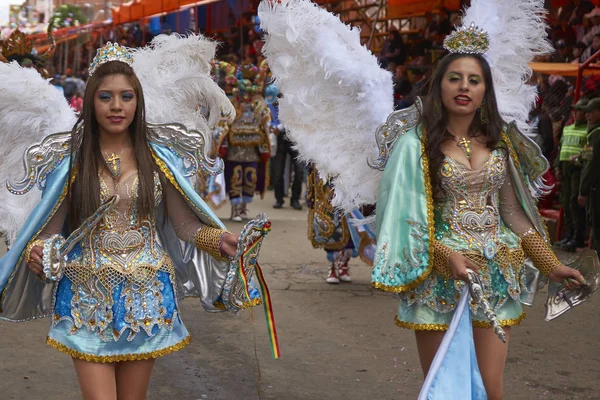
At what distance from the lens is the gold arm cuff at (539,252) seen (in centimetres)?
376

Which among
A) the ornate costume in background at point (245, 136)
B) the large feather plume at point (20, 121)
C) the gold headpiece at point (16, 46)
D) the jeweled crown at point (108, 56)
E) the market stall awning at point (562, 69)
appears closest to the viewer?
the jeweled crown at point (108, 56)

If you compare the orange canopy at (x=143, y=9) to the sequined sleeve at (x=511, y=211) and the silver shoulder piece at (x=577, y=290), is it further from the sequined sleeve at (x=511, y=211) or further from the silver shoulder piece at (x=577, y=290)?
the silver shoulder piece at (x=577, y=290)

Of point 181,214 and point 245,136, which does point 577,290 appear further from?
point 245,136

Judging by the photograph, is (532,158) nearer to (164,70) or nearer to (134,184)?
(134,184)

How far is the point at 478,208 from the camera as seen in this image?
11.8ft

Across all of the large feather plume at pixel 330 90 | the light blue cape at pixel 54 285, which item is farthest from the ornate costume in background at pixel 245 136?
the light blue cape at pixel 54 285

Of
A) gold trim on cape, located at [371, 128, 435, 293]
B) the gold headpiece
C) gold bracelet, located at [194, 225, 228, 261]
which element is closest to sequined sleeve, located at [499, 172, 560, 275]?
gold trim on cape, located at [371, 128, 435, 293]

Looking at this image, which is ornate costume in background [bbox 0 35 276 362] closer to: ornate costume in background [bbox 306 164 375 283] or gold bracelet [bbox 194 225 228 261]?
gold bracelet [bbox 194 225 228 261]

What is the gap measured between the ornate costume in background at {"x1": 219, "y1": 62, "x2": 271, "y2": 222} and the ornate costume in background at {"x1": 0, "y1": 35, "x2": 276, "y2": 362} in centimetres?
731

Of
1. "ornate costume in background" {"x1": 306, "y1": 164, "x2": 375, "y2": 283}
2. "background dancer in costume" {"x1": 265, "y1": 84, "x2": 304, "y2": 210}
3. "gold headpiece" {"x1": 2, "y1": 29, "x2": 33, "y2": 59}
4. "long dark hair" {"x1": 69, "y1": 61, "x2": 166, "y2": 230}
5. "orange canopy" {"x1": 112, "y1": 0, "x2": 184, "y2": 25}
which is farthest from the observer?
"orange canopy" {"x1": 112, "y1": 0, "x2": 184, "y2": 25}

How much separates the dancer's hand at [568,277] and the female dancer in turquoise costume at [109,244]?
1.41m

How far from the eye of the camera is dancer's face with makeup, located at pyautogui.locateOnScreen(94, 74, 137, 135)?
3.31 meters

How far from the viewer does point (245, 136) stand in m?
11.1

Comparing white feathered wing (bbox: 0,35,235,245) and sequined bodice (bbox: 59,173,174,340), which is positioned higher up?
white feathered wing (bbox: 0,35,235,245)
